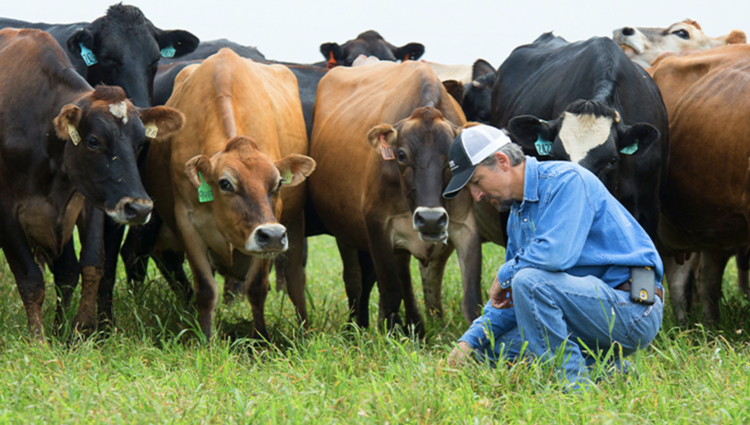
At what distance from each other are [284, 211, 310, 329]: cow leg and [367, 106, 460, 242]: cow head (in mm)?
1508

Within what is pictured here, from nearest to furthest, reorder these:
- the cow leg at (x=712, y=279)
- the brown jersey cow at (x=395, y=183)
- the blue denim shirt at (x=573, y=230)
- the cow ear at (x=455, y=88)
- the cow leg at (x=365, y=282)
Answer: the blue denim shirt at (x=573, y=230) < the brown jersey cow at (x=395, y=183) < the cow leg at (x=712, y=279) < the cow leg at (x=365, y=282) < the cow ear at (x=455, y=88)

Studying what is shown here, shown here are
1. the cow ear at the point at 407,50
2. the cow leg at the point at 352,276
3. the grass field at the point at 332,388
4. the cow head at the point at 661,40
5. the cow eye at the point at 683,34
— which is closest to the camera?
the grass field at the point at 332,388

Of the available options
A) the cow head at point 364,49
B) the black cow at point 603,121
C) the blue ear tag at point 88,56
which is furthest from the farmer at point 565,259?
the cow head at point 364,49

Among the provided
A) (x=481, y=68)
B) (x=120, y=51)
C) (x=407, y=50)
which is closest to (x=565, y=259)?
(x=120, y=51)

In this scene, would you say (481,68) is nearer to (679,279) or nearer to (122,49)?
(679,279)

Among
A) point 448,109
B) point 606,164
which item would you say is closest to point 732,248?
point 606,164

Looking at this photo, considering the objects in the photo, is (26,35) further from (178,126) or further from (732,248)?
(732,248)

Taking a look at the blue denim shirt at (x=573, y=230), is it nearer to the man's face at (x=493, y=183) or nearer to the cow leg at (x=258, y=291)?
the man's face at (x=493, y=183)

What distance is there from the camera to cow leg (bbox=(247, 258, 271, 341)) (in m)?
5.77

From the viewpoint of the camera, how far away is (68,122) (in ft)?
17.0

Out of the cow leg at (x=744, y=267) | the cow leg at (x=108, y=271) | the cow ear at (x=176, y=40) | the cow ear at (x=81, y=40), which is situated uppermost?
the cow ear at (x=81, y=40)

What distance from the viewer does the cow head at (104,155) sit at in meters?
5.21

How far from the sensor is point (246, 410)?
143 inches

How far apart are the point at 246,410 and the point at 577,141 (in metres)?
2.97
